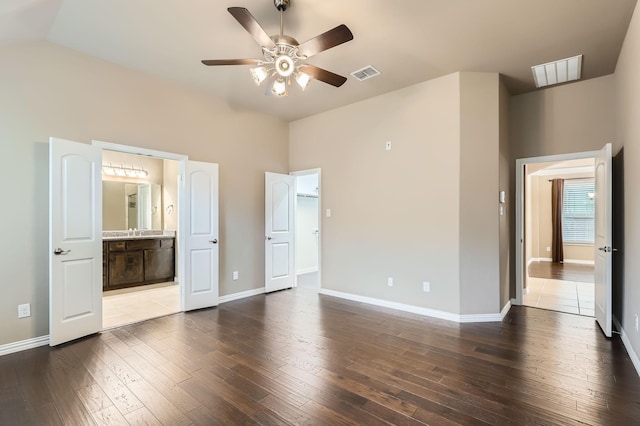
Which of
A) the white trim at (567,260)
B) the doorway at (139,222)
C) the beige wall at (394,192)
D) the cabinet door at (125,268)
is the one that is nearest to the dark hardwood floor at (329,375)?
the beige wall at (394,192)

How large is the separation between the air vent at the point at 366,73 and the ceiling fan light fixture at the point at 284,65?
4.65 ft

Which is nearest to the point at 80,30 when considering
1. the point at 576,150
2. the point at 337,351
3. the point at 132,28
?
the point at 132,28

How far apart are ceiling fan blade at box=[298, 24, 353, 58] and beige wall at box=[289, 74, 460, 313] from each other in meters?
2.15

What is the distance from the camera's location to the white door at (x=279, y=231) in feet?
17.3

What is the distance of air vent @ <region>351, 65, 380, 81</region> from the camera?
3.69 m

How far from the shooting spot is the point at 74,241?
3205 millimetres

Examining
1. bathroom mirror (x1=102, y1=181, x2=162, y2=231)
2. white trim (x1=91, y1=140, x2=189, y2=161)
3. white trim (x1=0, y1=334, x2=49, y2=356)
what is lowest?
white trim (x1=0, y1=334, x2=49, y2=356)

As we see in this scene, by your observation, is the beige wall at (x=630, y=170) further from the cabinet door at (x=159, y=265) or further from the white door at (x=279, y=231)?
the cabinet door at (x=159, y=265)

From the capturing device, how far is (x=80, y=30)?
9.72ft

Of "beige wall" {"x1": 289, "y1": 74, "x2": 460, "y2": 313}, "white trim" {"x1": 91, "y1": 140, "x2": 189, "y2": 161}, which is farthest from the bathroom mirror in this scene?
"beige wall" {"x1": 289, "y1": 74, "x2": 460, "y2": 313}

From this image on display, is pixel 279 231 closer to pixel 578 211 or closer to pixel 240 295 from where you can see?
pixel 240 295

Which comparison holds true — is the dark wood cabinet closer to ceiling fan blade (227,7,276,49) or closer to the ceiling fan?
the ceiling fan

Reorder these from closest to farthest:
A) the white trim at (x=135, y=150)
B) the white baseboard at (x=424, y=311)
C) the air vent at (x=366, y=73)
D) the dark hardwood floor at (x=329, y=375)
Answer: the dark hardwood floor at (x=329, y=375) < the white trim at (x=135, y=150) < the air vent at (x=366, y=73) < the white baseboard at (x=424, y=311)

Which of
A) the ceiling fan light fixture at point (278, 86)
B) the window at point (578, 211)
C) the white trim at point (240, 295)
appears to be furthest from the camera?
the window at point (578, 211)
